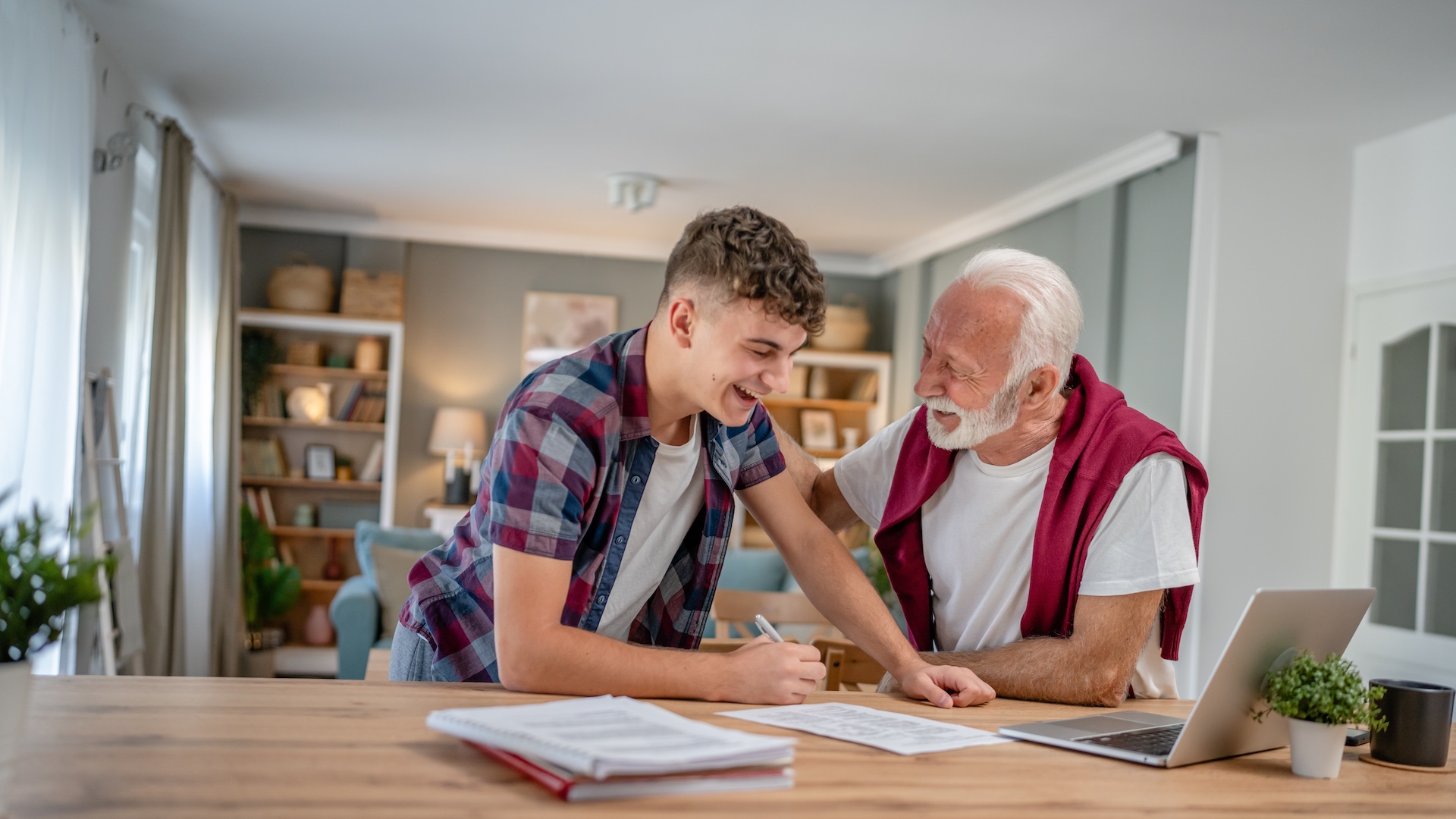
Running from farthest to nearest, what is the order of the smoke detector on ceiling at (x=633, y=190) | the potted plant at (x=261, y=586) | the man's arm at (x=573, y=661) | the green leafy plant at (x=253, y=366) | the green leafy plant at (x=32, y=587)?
1. the green leafy plant at (x=253, y=366)
2. the potted plant at (x=261, y=586)
3. the smoke detector on ceiling at (x=633, y=190)
4. the man's arm at (x=573, y=661)
5. the green leafy plant at (x=32, y=587)

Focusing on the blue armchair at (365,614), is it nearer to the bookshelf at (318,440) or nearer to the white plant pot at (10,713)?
the bookshelf at (318,440)

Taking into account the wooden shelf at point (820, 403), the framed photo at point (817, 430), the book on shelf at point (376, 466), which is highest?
the wooden shelf at point (820, 403)

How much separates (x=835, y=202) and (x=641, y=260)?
2012mm

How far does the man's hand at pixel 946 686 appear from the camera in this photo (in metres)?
1.59

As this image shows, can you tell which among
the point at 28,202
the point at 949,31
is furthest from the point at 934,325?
the point at 28,202

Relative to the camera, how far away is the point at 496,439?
1.51 metres

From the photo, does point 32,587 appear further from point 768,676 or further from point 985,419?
point 985,419

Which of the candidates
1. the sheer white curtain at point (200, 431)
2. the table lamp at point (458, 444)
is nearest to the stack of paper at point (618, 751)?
the sheer white curtain at point (200, 431)

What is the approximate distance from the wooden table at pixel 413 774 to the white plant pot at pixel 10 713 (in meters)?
0.03

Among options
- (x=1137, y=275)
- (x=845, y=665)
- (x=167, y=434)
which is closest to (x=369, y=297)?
(x=167, y=434)

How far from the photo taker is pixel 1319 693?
4.21 ft

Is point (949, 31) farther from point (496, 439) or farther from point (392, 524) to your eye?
point (392, 524)

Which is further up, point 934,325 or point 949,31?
point 949,31

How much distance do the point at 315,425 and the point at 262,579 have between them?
1049mm
